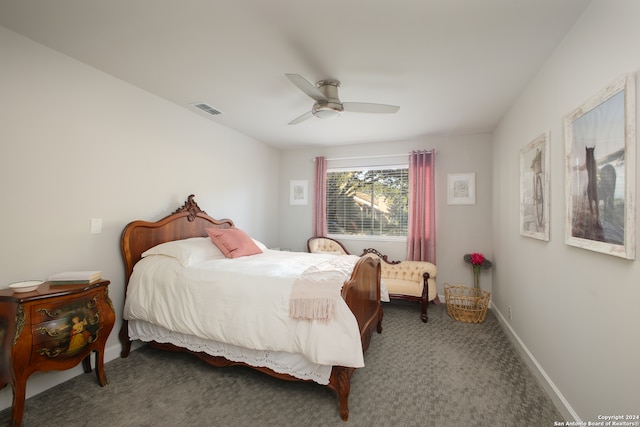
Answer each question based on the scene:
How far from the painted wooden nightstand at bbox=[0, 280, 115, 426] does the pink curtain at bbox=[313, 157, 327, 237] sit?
3.34 m

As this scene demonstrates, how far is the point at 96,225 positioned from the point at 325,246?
3.19 metres

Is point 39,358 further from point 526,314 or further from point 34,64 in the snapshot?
point 526,314

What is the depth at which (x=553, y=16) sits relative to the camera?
172 centimetres

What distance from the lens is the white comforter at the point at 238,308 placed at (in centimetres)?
183

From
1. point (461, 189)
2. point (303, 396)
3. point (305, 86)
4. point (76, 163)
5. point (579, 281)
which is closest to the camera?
point (579, 281)

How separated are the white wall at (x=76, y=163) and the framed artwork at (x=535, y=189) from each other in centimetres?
357

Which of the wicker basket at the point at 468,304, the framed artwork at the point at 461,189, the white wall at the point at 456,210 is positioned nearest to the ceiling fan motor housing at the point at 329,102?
the white wall at the point at 456,210

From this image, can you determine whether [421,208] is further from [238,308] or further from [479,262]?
[238,308]

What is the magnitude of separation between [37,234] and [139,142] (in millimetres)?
1170

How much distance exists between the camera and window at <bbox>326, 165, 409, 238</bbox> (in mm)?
4660

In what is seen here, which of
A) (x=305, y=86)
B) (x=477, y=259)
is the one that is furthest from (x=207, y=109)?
(x=477, y=259)

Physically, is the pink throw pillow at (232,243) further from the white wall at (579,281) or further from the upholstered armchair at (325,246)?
the white wall at (579,281)

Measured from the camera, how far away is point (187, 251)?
2.60m

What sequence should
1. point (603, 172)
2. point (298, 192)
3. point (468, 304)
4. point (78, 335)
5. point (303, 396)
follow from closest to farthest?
1. point (603, 172)
2. point (78, 335)
3. point (303, 396)
4. point (468, 304)
5. point (298, 192)
